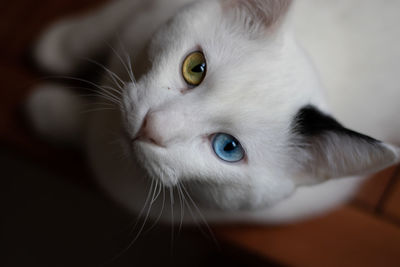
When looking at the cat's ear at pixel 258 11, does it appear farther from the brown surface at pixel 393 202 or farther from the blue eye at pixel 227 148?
the brown surface at pixel 393 202

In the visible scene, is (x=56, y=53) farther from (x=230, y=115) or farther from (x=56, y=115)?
(x=230, y=115)

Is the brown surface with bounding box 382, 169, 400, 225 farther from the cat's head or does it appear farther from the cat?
the cat's head

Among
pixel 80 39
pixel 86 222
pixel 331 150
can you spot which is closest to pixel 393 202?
pixel 331 150

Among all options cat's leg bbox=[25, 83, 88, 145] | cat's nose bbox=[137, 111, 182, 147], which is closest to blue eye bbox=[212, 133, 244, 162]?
cat's nose bbox=[137, 111, 182, 147]

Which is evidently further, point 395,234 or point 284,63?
point 395,234

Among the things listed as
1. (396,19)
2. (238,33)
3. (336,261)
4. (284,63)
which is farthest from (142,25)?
(336,261)

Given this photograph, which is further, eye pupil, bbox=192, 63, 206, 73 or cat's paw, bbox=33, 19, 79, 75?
cat's paw, bbox=33, 19, 79, 75

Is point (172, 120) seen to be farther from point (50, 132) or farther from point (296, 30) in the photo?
point (50, 132)
